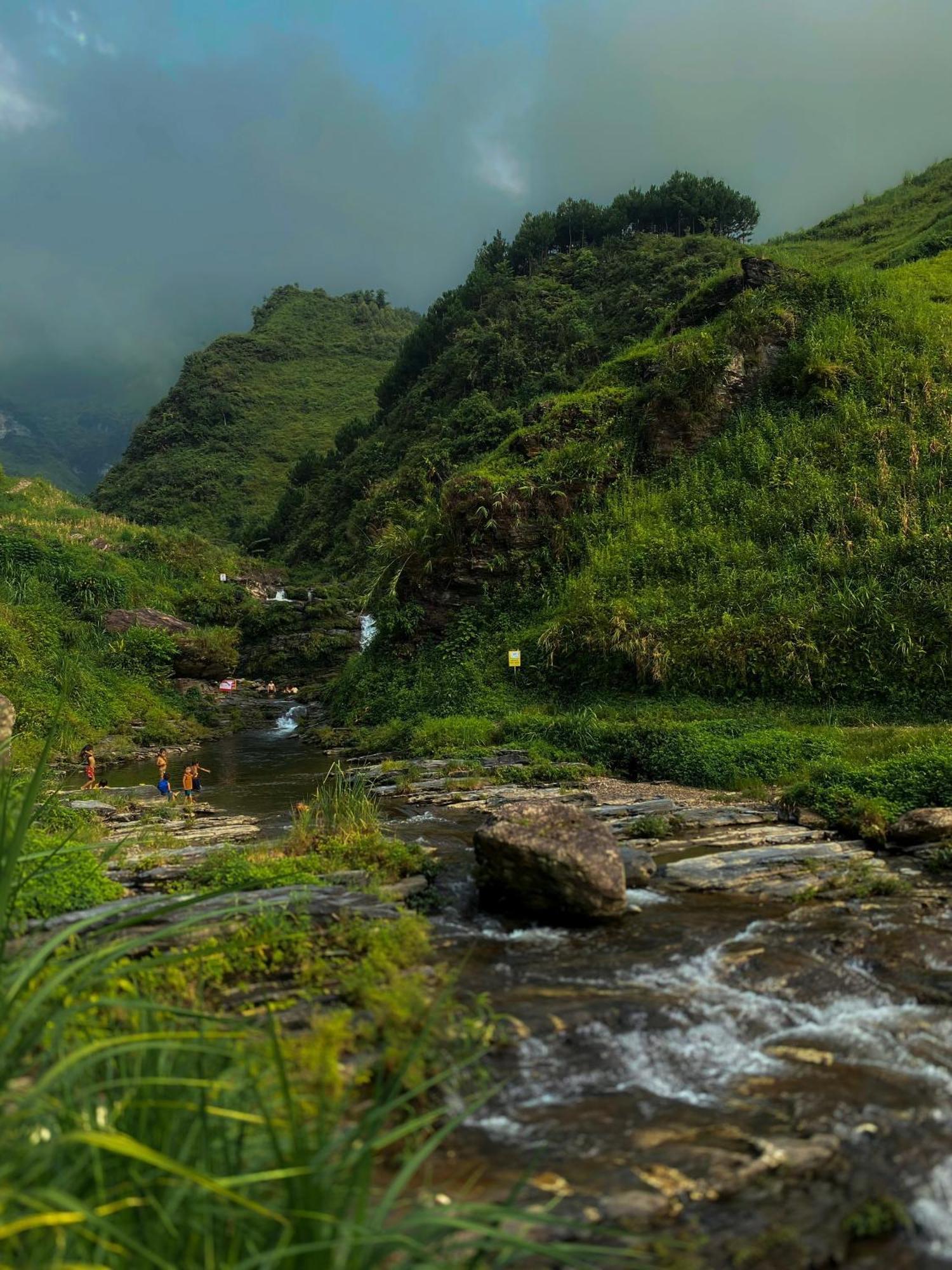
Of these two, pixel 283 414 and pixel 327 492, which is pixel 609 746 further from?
pixel 283 414

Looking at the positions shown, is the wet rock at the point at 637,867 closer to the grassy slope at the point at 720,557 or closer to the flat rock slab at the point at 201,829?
the grassy slope at the point at 720,557

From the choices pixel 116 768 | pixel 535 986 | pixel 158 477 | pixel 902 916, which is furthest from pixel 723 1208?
pixel 158 477

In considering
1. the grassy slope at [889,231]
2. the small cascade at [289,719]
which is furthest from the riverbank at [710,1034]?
the grassy slope at [889,231]

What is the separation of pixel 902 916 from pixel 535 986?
4.12 meters

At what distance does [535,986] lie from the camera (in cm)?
626

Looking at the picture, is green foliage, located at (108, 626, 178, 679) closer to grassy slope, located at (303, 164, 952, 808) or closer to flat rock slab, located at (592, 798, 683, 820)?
grassy slope, located at (303, 164, 952, 808)

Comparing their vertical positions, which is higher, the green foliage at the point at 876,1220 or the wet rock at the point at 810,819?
the wet rock at the point at 810,819

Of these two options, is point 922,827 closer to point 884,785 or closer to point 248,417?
point 884,785

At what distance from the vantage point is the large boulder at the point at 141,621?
29875 mm

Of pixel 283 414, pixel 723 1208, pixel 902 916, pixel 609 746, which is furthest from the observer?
pixel 283 414

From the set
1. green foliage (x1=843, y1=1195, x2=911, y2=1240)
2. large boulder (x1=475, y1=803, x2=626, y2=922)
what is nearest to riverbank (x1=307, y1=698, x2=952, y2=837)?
large boulder (x1=475, y1=803, x2=626, y2=922)

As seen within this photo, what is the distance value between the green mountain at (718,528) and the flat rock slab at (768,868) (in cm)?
762

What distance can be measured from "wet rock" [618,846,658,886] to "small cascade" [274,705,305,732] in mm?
18526

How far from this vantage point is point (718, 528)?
22.8 m
